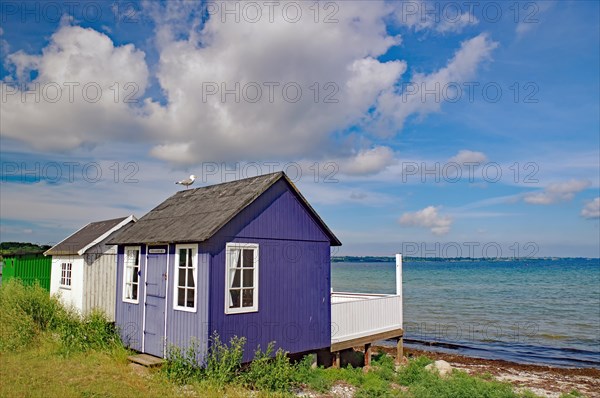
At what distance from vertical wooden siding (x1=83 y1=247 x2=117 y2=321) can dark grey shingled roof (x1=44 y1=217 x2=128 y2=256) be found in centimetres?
69

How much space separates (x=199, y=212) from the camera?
13.3 metres

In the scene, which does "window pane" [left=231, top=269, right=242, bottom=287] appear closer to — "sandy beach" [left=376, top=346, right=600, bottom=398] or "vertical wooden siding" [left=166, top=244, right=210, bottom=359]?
"vertical wooden siding" [left=166, top=244, right=210, bottom=359]

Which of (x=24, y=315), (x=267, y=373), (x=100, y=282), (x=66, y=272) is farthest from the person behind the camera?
(x=66, y=272)

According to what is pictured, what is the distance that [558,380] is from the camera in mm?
20047

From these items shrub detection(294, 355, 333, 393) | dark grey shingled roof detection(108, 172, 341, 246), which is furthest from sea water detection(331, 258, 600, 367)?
dark grey shingled roof detection(108, 172, 341, 246)

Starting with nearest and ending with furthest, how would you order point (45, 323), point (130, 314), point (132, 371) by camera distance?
point (132, 371) < point (130, 314) < point (45, 323)

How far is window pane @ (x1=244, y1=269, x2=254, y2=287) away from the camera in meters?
12.3

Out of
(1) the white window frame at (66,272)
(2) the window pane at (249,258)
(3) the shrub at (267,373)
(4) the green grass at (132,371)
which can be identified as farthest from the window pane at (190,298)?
(1) the white window frame at (66,272)

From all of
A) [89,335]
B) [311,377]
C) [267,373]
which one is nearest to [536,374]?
[311,377]

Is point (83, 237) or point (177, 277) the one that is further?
point (83, 237)

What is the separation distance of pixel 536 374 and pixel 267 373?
15.1 meters

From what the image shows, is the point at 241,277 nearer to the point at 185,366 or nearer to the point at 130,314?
the point at 185,366

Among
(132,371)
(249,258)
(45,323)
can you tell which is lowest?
(132,371)

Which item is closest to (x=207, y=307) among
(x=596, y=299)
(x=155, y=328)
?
(x=155, y=328)
